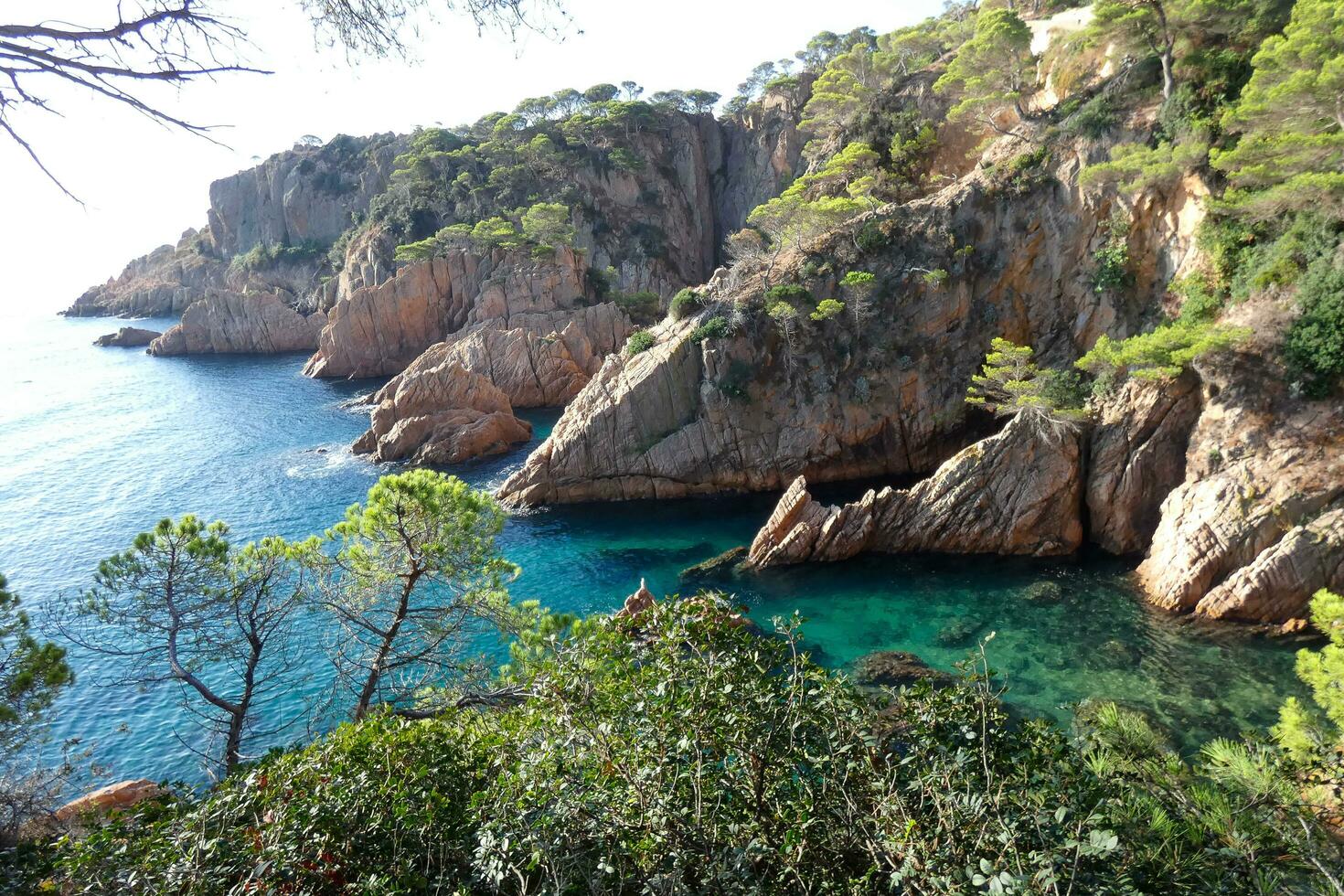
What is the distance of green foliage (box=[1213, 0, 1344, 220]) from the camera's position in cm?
1688

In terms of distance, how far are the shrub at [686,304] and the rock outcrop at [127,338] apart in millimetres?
73201

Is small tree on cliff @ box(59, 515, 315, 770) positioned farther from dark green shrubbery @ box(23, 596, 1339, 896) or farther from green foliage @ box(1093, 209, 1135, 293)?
green foliage @ box(1093, 209, 1135, 293)

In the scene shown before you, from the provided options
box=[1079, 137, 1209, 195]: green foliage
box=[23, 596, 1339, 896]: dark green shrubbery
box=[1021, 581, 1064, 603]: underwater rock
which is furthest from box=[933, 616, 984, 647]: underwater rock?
box=[1079, 137, 1209, 195]: green foliage

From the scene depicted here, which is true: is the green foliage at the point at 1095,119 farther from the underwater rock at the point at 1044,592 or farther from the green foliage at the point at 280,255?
the green foliage at the point at 280,255

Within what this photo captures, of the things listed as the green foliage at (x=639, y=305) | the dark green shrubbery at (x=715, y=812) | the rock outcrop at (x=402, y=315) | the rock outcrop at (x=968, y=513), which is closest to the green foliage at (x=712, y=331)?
the rock outcrop at (x=968, y=513)

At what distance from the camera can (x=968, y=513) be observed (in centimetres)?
2128

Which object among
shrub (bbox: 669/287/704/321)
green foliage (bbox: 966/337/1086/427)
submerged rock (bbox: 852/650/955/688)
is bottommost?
submerged rock (bbox: 852/650/955/688)

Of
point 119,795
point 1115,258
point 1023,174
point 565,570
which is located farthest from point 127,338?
point 1115,258

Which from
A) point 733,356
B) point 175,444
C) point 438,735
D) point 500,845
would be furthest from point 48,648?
point 175,444

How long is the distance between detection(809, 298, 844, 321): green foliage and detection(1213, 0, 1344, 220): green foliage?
40.7 feet

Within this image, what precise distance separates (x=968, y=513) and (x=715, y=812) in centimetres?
1914

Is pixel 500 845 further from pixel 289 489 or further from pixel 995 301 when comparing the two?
pixel 289 489

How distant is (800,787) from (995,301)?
26540 millimetres

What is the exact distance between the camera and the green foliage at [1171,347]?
693 inches
